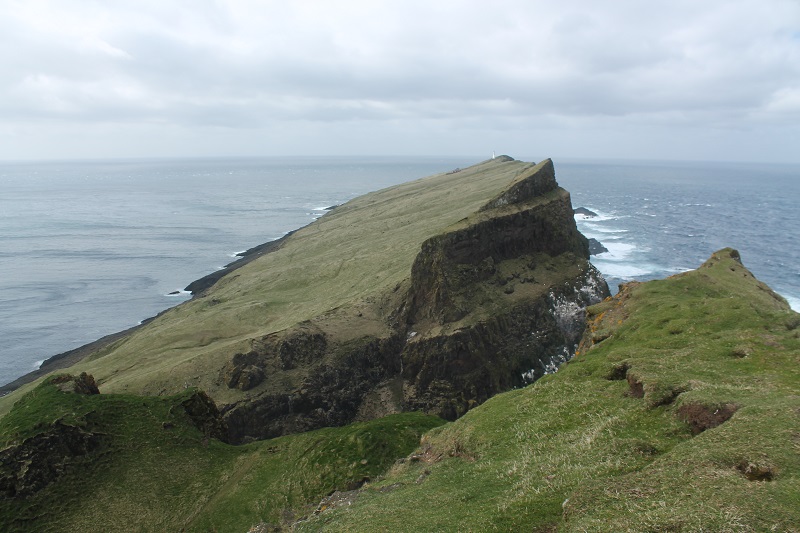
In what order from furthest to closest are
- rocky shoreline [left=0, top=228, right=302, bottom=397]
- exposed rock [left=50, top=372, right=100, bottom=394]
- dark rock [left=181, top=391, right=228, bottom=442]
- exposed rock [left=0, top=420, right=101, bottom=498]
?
rocky shoreline [left=0, top=228, right=302, bottom=397] < dark rock [left=181, top=391, right=228, bottom=442] < exposed rock [left=50, top=372, right=100, bottom=394] < exposed rock [left=0, top=420, right=101, bottom=498]

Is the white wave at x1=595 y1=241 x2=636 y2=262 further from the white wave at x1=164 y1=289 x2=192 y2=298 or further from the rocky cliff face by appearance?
the white wave at x1=164 y1=289 x2=192 y2=298

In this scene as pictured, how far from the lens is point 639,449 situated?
70.1 ft

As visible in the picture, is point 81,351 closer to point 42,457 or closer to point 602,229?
point 42,457

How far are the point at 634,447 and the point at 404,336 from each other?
44.0 m

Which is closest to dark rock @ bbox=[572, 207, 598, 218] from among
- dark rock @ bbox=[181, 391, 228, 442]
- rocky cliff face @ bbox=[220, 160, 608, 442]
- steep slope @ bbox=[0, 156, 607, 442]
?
steep slope @ bbox=[0, 156, 607, 442]

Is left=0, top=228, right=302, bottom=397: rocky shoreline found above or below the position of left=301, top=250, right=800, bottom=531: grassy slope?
below

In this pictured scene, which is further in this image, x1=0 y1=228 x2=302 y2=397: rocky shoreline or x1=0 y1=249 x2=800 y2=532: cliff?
x1=0 y1=228 x2=302 y2=397: rocky shoreline

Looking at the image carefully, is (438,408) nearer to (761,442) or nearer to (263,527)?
(263,527)

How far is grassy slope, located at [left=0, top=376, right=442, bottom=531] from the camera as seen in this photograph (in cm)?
3306

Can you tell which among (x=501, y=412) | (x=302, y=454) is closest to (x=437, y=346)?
(x=302, y=454)

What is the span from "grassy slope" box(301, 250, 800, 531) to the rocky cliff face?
24.5 meters

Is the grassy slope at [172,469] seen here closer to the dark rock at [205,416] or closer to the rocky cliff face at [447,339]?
the dark rock at [205,416]

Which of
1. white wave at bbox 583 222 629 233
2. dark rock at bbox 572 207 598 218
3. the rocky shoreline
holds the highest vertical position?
dark rock at bbox 572 207 598 218

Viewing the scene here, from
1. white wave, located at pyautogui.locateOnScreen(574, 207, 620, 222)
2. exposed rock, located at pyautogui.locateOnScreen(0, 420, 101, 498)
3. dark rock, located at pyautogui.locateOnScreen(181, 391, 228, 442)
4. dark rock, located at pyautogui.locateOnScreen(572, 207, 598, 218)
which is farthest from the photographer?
dark rock, located at pyautogui.locateOnScreen(572, 207, 598, 218)
